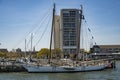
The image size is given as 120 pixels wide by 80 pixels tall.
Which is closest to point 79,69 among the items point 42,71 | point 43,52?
point 42,71

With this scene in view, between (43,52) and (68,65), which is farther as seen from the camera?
(43,52)

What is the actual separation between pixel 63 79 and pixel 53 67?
15856 mm

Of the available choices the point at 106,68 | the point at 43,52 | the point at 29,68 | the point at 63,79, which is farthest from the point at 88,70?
the point at 43,52

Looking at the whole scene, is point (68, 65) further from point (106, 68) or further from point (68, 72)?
point (106, 68)

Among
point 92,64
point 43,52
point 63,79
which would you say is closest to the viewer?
point 63,79

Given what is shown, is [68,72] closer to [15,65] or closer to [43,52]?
[15,65]

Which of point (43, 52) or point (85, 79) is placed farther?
point (43, 52)

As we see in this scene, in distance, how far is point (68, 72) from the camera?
6944 cm

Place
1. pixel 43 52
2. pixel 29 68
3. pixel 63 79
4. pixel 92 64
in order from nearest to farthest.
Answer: pixel 63 79 < pixel 29 68 < pixel 92 64 < pixel 43 52

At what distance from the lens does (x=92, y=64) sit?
247ft

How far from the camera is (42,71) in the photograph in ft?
225

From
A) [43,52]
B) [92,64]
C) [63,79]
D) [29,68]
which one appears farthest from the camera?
[43,52]

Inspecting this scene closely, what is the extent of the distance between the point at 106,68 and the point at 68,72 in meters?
13.6

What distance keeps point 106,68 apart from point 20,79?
3155 centimetres
